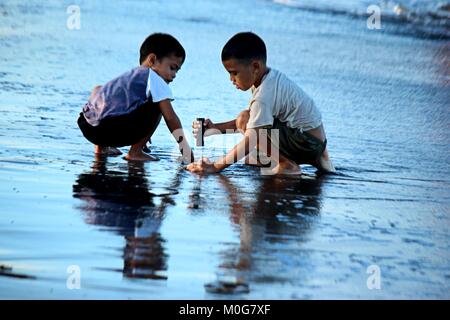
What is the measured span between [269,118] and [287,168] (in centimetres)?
47

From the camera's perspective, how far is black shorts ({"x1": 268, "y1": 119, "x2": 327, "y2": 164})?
21.9ft

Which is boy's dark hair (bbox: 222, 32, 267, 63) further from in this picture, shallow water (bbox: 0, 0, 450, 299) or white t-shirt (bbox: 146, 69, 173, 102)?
shallow water (bbox: 0, 0, 450, 299)

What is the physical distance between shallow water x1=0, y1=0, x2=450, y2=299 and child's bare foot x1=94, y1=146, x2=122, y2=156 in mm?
86

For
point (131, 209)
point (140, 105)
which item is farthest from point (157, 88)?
point (131, 209)

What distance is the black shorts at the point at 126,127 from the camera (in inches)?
263

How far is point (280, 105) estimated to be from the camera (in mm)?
6566

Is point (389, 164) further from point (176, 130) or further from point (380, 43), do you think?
point (380, 43)

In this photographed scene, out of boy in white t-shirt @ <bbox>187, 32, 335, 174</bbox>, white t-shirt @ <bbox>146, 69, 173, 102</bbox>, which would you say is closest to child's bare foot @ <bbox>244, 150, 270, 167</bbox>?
boy in white t-shirt @ <bbox>187, 32, 335, 174</bbox>

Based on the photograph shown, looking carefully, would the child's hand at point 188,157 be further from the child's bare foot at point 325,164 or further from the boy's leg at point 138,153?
the child's bare foot at point 325,164

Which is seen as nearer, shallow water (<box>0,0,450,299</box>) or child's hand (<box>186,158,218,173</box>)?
shallow water (<box>0,0,450,299</box>)

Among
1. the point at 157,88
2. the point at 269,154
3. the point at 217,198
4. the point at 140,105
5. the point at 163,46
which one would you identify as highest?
the point at 163,46

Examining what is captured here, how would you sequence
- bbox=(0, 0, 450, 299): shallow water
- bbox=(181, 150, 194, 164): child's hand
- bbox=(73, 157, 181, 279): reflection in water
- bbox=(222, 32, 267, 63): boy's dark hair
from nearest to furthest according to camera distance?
bbox=(0, 0, 450, 299): shallow water
bbox=(73, 157, 181, 279): reflection in water
bbox=(222, 32, 267, 63): boy's dark hair
bbox=(181, 150, 194, 164): child's hand

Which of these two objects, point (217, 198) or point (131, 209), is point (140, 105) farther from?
point (131, 209)
